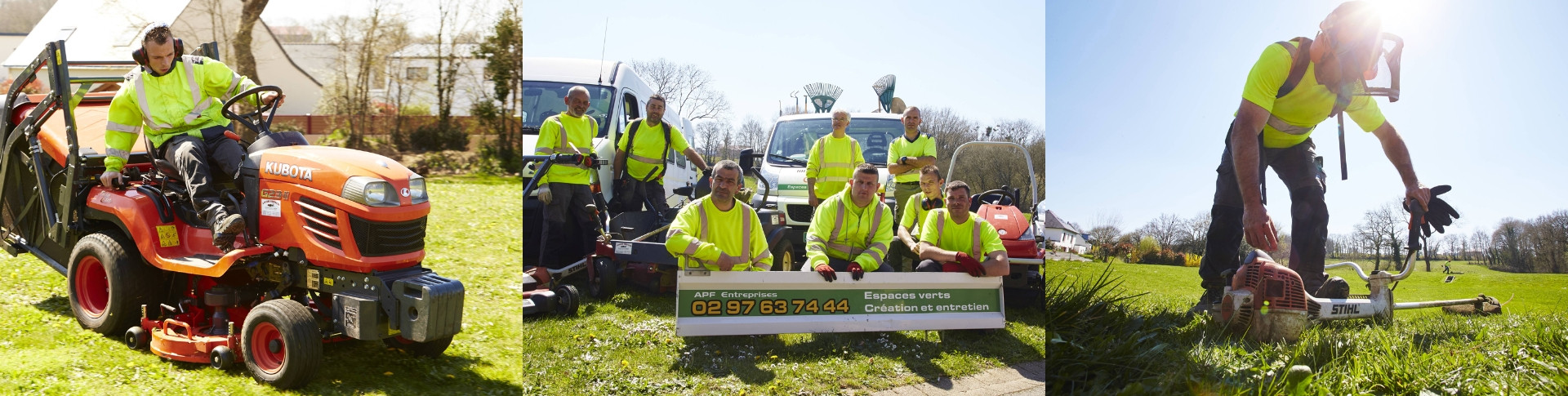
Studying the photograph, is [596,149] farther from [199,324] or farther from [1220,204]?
[1220,204]

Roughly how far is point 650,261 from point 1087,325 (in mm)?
1789

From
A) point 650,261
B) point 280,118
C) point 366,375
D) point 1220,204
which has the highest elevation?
point 280,118

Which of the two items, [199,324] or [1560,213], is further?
[199,324]

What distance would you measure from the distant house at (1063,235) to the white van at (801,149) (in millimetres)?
1400

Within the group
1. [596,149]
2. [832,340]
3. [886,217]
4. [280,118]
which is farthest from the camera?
[280,118]

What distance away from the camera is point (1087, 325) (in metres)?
3.04

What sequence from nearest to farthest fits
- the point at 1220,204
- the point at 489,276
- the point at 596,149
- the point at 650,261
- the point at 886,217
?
the point at 1220,204 < the point at 650,261 < the point at 886,217 < the point at 596,149 < the point at 489,276

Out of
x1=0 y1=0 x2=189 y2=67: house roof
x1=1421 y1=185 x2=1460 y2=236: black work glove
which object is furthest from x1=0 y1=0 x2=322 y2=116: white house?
x1=1421 y1=185 x2=1460 y2=236: black work glove

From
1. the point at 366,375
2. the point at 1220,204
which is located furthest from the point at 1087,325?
the point at 366,375

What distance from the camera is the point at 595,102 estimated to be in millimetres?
4309

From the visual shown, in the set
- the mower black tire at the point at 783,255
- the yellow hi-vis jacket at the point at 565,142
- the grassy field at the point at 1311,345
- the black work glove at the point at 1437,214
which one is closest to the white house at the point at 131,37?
the yellow hi-vis jacket at the point at 565,142

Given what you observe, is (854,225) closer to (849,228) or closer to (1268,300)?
(849,228)

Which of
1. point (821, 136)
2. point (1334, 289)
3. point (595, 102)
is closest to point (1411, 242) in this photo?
point (1334, 289)

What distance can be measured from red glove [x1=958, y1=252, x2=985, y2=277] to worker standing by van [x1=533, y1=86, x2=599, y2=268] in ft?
5.27
